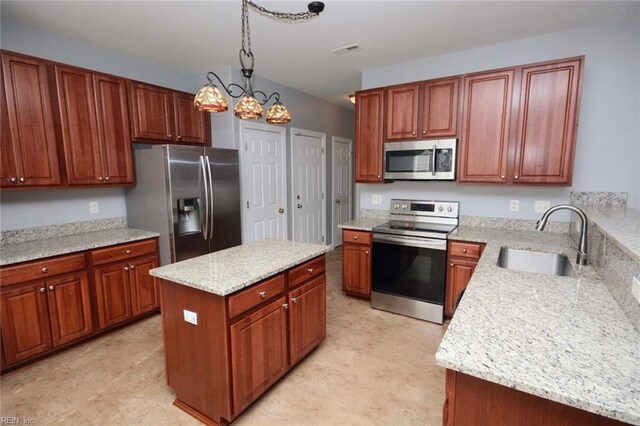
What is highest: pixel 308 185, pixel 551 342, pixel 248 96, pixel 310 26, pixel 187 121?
pixel 310 26

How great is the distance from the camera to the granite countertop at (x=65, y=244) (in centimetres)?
229

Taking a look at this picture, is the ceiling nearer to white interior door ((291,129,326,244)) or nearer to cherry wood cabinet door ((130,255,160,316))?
white interior door ((291,129,326,244))

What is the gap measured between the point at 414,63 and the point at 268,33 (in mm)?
1662

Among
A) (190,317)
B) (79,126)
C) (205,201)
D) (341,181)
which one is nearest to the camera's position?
(190,317)

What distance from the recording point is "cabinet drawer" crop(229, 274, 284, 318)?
1659 millimetres

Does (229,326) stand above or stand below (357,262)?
above

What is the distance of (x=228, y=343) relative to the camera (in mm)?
1649

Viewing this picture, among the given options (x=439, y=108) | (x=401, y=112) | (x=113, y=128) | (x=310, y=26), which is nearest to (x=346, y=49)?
(x=310, y=26)

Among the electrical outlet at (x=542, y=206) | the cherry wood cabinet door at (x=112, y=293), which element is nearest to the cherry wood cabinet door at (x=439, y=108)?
the electrical outlet at (x=542, y=206)

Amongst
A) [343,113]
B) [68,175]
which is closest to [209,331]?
[68,175]

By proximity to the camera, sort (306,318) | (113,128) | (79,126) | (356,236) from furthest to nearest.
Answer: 1. (356,236)
2. (113,128)
3. (79,126)
4. (306,318)

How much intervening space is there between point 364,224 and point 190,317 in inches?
85.2

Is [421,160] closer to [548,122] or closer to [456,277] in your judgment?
[548,122]

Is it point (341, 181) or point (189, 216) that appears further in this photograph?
point (341, 181)
